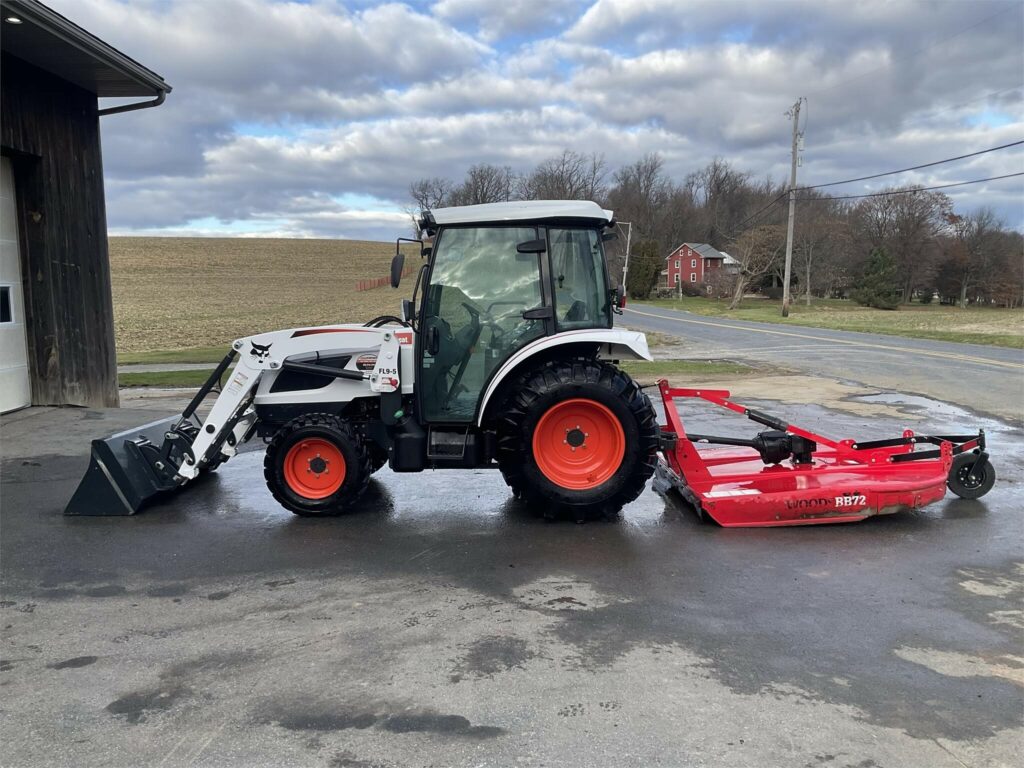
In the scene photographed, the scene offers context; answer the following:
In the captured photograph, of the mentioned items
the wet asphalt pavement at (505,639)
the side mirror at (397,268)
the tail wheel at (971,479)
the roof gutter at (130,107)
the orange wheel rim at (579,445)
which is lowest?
the wet asphalt pavement at (505,639)

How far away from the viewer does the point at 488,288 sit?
553 cm

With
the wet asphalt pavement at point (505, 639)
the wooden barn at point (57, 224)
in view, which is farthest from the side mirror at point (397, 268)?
the wooden barn at point (57, 224)

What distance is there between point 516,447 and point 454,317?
1093 millimetres

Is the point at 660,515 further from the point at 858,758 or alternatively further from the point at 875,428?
the point at 875,428

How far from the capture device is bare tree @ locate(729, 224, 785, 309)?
56.4 m

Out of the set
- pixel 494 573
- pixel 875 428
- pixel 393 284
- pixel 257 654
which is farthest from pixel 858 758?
pixel 875 428

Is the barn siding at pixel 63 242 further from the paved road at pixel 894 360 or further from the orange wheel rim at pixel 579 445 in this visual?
the paved road at pixel 894 360

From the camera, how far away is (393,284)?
17.5 ft

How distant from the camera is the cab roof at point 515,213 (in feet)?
17.9

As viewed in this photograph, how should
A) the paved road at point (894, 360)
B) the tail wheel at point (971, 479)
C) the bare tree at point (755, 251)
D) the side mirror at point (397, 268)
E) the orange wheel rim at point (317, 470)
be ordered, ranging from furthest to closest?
the bare tree at point (755, 251), the paved road at point (894, 360), the tail wheel at point (971, 479), the orange wheel rim at point (317, 470), the side mirror at point (397, 268)

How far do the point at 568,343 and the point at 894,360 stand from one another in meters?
14.6

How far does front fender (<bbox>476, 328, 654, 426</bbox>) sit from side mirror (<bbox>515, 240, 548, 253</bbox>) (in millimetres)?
651

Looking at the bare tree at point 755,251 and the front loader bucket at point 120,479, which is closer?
the front loader bucket at point 120,479

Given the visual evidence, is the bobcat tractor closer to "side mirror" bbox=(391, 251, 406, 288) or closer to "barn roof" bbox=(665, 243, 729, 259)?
"side mirror" bbox=(391, 251, 406, 288)
